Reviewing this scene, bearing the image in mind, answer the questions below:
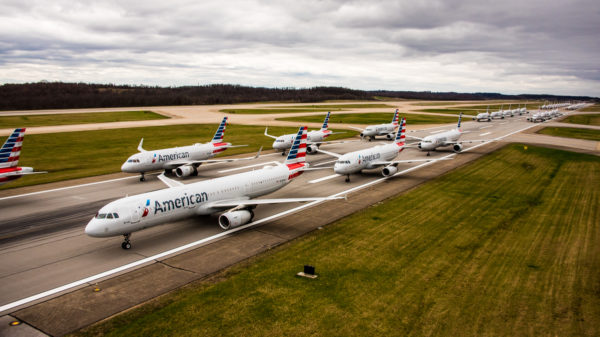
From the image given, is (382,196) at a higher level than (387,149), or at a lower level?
lower

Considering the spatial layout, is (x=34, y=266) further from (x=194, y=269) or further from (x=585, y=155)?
(x=585, y=155)

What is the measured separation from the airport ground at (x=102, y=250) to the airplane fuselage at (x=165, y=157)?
2485 mm

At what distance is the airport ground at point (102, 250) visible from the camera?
17781mm

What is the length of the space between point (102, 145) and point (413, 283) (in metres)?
65.7

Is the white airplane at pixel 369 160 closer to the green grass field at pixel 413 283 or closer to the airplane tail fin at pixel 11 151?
the green grass field at pixel 413 283

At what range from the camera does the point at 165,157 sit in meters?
43.9

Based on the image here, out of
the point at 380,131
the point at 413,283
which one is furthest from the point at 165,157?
the point at 380,131

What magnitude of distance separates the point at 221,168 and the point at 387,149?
23258 mm

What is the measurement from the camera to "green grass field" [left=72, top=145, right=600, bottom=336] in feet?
52.5

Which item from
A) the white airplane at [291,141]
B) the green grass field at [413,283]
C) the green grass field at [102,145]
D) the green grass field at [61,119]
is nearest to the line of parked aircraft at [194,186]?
the green grass field at [413,283]

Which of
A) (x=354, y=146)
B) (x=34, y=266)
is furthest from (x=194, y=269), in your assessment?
(x=354, y=146)

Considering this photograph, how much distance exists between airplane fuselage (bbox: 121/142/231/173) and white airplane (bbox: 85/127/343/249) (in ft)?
36.2

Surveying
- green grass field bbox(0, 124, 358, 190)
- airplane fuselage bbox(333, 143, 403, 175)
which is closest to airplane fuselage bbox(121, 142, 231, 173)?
green grass field bbox(0, 124, 358, 190)

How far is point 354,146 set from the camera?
70188 mm
